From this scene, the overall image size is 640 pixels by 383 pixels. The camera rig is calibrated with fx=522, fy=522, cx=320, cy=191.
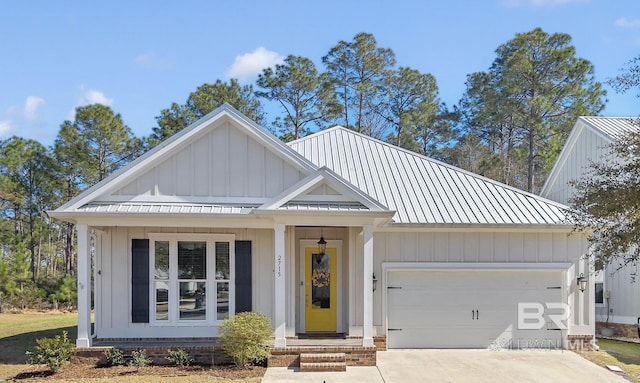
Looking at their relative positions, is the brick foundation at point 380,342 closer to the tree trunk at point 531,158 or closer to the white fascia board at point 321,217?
the white fascia board at point 321,217

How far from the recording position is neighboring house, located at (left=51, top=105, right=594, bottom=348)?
11.0 metres

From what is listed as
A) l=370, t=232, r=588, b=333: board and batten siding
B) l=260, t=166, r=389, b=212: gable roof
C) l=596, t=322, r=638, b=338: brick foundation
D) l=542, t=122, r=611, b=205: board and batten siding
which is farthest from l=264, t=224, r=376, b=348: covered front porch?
l=596, t=322, r=638, b=338: brick foundation

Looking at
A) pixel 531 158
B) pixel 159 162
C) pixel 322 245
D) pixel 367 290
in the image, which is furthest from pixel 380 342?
pixel 531 158

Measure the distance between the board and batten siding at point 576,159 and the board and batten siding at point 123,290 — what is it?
31.9 feet

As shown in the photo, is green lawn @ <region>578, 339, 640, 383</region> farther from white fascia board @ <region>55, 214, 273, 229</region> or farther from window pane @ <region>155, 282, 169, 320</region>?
window pane @ <region>155, 282, 169, 320</region>

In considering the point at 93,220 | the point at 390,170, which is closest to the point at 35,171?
the point at 93,220

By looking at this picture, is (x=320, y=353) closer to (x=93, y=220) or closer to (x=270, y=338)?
(x=270, y=338)

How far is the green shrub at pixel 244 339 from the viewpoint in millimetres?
10320

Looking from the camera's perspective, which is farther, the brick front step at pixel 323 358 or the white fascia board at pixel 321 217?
the white fascia board at pixel 321 217

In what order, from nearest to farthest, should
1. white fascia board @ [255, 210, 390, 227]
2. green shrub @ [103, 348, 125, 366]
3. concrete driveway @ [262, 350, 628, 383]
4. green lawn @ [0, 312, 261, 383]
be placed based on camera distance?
green lawn @ [0, 312, 261, 383]
concrete driveway @ [262, 350, 628, 383]
green shrub @ [103, 348, 125, 366]
white fascia board @ [255, 210, 390, 227]

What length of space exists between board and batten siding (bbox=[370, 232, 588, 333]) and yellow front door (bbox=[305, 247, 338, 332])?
42.0 inches

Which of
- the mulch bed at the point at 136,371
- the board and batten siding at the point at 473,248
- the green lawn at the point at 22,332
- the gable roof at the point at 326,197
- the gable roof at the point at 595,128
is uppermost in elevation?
the gable roof at the point at 595,128

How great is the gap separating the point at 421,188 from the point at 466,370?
4.79 m

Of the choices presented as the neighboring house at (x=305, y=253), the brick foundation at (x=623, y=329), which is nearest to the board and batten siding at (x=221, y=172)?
the neighboring house at (x=305, y=253)
